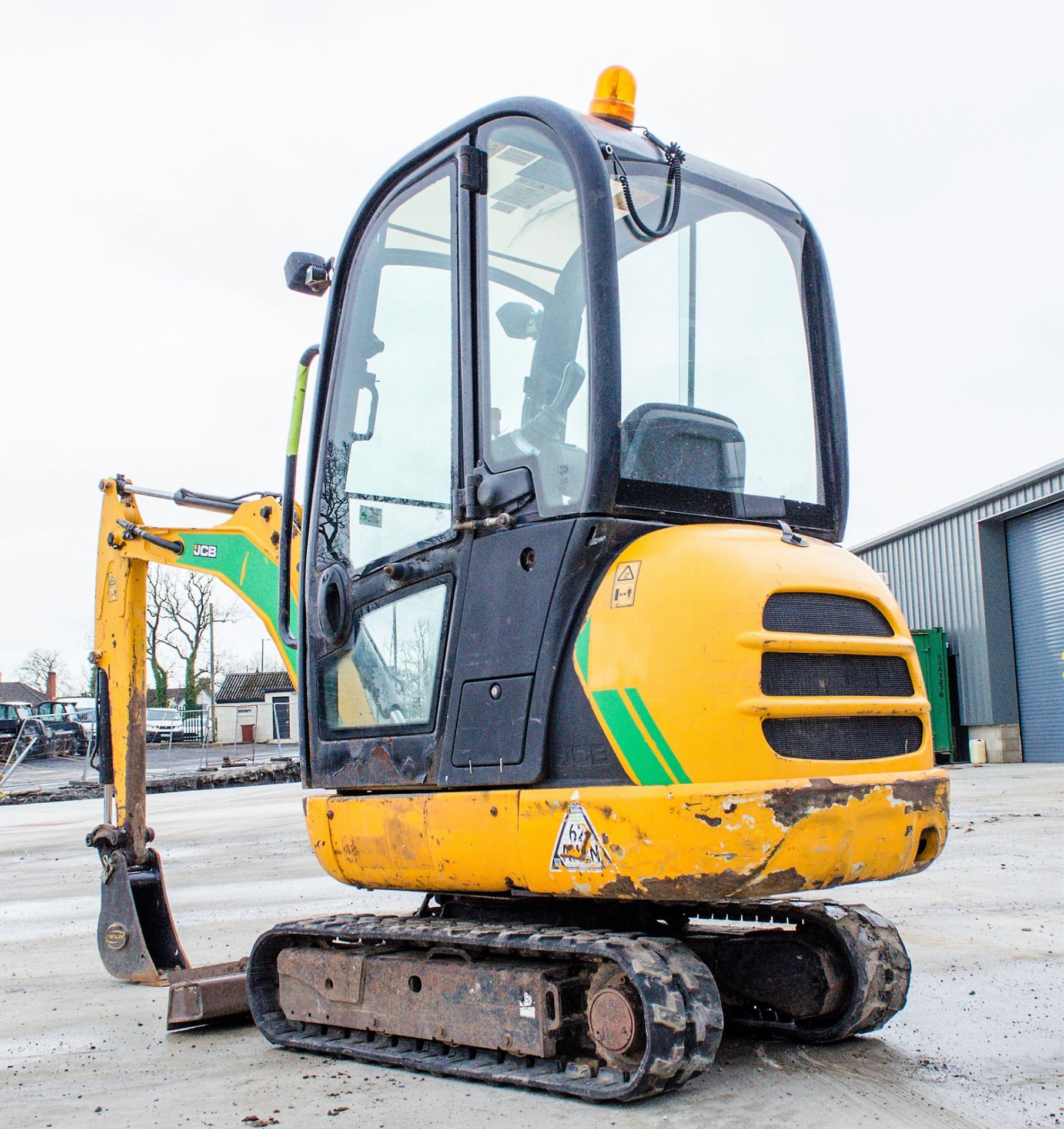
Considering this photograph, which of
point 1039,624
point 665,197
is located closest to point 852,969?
point 665,197

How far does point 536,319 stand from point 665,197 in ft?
2.06

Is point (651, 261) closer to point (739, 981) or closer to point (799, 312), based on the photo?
point (799, 312)

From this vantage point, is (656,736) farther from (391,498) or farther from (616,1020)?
(391,498)

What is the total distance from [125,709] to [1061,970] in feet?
14.7

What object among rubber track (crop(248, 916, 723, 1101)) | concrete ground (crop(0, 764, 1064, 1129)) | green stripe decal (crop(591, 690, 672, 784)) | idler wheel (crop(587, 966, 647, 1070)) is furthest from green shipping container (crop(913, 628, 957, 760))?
green stripe decal (crop(591, 690, 672, 784))

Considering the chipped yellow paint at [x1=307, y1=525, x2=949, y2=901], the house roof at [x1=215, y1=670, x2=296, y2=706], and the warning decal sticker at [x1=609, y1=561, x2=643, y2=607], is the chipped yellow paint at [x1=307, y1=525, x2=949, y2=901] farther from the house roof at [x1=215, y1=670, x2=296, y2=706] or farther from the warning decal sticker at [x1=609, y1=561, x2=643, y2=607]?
the house roof at [x1=215, y1=670, x2=296, y2=706]

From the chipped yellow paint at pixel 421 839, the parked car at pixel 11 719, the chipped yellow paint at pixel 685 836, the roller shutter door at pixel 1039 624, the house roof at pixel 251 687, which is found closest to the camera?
the chipped yellow paint at pixel 685 836

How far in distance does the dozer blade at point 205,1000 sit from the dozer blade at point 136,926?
2.85 ft

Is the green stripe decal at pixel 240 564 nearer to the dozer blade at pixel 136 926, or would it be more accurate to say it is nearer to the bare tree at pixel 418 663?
the dozer blade at pixel 136 926

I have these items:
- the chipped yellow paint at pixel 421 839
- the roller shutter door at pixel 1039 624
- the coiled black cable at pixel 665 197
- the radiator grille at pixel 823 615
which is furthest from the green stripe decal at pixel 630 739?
the roller shutter door at pixel 1039 624

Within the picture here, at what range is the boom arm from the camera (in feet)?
18.4

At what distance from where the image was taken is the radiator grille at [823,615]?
341cm

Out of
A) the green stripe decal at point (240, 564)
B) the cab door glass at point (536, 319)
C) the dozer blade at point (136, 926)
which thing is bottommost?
the dozer blade at point (136, 926)

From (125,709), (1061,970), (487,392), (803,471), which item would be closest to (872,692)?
(803,471)
